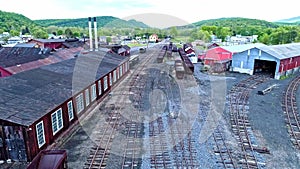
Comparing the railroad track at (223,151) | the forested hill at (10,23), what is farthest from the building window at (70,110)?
the forested hill at (10,23)

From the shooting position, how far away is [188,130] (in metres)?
15.7

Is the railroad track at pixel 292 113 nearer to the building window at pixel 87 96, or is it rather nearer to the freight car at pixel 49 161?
the freight car at pixel 49 161

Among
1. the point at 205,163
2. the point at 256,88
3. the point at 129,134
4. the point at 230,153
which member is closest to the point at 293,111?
the point at 256,88

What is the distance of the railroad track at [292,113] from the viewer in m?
15.3

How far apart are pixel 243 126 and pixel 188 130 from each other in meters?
4.13

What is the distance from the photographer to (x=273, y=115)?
18.9m

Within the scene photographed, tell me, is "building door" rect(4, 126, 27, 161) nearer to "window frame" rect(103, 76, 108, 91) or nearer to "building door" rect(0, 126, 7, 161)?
"building door" rect(0, 126, 7, 161)

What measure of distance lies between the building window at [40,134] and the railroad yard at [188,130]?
1.08m

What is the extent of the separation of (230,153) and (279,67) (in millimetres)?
25001

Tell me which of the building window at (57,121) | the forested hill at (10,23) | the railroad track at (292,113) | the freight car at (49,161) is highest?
the forested hill at (10,23)

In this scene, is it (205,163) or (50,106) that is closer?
(205,163)

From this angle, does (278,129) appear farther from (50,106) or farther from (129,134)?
(50,106)

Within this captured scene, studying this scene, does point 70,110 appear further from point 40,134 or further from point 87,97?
point 40,134

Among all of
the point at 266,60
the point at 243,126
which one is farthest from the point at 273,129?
the point at 266,60
